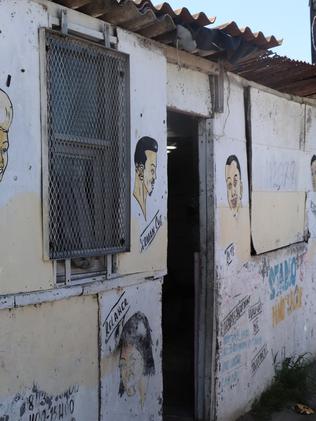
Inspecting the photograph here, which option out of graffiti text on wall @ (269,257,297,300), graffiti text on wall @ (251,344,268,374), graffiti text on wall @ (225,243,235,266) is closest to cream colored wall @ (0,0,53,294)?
graffiti text on wall @ (225,243,235,266)

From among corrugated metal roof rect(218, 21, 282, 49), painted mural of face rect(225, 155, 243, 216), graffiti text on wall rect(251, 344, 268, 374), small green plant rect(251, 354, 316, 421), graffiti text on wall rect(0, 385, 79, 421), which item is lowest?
small green plant rect(251, 354, 316, 421)

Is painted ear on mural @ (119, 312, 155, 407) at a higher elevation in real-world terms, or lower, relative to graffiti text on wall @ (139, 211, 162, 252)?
lower

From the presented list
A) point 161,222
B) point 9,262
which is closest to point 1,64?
point 9,262

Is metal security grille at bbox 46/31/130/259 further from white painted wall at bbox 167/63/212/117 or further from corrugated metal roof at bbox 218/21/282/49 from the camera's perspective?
corrugated metal roof at bbox 218/21/282/49

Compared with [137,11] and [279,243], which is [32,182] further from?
[279,243]

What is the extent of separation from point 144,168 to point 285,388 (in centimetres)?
349

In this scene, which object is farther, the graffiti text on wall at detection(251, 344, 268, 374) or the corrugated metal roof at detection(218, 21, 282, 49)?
the graffiti text on wall at detection(251, 344, 268, 374)

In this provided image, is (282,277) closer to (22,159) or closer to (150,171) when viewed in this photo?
(150,171)

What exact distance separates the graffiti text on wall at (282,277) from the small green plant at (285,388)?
2.75 feet

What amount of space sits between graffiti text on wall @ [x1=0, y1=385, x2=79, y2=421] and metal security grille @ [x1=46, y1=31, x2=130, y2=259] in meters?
0.83

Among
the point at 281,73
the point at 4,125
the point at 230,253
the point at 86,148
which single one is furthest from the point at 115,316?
the point at 281,73

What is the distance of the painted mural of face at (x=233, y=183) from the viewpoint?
544 centimetres

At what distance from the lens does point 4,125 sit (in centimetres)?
320

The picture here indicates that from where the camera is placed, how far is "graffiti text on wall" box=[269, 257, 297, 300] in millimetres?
6477
